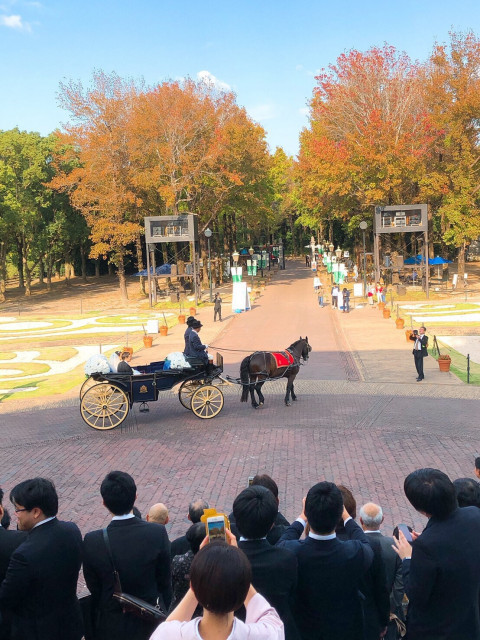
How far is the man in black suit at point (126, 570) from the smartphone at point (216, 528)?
44.5 inches

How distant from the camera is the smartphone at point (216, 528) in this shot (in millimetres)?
3605

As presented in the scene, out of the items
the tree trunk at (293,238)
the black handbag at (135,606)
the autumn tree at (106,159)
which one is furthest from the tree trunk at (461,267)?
the black handbag at (135,606)

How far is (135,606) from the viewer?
14.0 feet

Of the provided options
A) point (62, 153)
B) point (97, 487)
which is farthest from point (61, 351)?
point (62, 153)

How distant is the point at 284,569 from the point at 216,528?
0.64 m

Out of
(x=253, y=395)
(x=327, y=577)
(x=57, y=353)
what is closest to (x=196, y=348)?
(x=253, y=395)

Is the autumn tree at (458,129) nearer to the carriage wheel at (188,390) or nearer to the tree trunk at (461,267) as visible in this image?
the tree trunk at (461,267)

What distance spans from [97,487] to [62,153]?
5509cm

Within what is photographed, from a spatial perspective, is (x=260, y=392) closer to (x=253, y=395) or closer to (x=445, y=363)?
(x=253, y=395)

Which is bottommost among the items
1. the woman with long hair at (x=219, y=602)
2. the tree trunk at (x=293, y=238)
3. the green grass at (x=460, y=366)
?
the green grass at (x=460, y=366)

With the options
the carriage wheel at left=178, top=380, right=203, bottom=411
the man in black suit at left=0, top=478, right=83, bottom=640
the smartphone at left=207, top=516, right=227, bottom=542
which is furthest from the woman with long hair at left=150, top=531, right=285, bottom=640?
the carriage wheel at left=178, top=380, right=203, bottom=411

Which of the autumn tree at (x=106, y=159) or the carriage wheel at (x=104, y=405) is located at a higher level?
the autumn tree at (x=106, y=159)

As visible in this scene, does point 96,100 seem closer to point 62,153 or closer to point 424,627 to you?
point 62,153

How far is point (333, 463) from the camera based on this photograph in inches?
448
